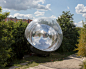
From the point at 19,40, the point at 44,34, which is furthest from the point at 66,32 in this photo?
the point at 19,40

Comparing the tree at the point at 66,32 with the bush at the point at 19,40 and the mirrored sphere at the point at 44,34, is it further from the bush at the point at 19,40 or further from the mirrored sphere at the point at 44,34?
the bush at the point at 19,40

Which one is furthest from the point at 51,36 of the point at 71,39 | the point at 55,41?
A: the point at 71,39

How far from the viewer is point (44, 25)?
11797mm

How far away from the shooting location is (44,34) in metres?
11.7

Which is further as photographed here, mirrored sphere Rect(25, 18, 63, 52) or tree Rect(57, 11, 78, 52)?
tree Rect(57, 11, 78, 52)

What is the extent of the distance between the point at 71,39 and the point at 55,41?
6515 mm

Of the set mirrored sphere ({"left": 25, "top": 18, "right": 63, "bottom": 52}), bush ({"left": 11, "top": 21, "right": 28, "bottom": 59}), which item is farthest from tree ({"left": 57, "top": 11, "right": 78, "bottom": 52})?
bush ({"left": 11, "top": 21, "right": 28, "bottom": 59})

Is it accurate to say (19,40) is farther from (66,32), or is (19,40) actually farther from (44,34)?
(66,32)

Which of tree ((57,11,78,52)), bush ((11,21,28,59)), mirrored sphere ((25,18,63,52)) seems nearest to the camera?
mirrored sphere ((25,18,63,52))

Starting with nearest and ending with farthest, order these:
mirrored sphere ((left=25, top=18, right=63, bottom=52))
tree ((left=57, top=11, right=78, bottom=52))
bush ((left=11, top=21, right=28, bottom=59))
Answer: mirrored sphere ((left=25, top=18, right=63, bottom=52))
bush ((left=11, top=21, right=28, bottom=59))
tree ((left=57, top=11, right=78, bottom=52))

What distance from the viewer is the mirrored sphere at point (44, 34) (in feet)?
38.2

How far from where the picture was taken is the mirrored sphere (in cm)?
1165

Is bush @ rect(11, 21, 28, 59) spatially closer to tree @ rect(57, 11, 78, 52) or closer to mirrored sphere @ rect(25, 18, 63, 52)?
mirrored sphere @ rect(25, 18, 63, 52)

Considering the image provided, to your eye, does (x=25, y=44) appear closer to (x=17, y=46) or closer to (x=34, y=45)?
(x=17, y=46)
